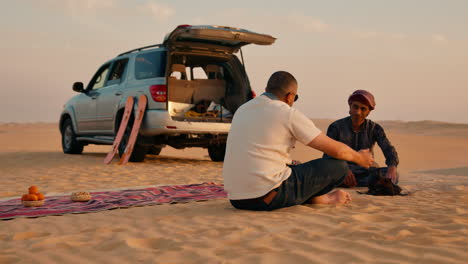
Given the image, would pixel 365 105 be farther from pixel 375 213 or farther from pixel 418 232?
pixel 418 232

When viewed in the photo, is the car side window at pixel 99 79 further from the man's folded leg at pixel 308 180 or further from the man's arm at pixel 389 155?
the man's folded leg at pixel 308 180

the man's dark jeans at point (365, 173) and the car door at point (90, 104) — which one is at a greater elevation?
the car door at point (90, 104)

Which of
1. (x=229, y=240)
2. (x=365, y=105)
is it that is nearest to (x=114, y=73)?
(x=365, y=105)

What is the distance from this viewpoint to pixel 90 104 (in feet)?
36.3

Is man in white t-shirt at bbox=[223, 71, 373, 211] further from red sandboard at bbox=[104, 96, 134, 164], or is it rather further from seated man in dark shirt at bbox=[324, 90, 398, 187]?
red sandboard at bbox=[104, 96, 134, 164]

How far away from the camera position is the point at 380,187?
5.74 metres

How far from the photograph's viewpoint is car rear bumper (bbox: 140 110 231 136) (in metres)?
8.97

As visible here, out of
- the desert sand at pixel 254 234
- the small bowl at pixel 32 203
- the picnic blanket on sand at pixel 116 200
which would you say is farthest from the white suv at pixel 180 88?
the small bowl at pixel 32 203

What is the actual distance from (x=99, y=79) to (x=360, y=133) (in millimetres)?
6761

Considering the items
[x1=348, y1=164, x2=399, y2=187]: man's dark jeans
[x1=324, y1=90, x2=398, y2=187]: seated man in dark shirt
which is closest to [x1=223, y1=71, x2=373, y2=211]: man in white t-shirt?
[x1=324, y1=90, x2=398, y2=187]: seated man in dark shirt

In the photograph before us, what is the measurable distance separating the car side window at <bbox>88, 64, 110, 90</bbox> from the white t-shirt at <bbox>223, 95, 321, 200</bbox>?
289 inches

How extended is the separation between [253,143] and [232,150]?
219mm

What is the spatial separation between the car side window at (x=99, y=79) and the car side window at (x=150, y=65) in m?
1.54

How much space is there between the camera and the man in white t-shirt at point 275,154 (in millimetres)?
4043
